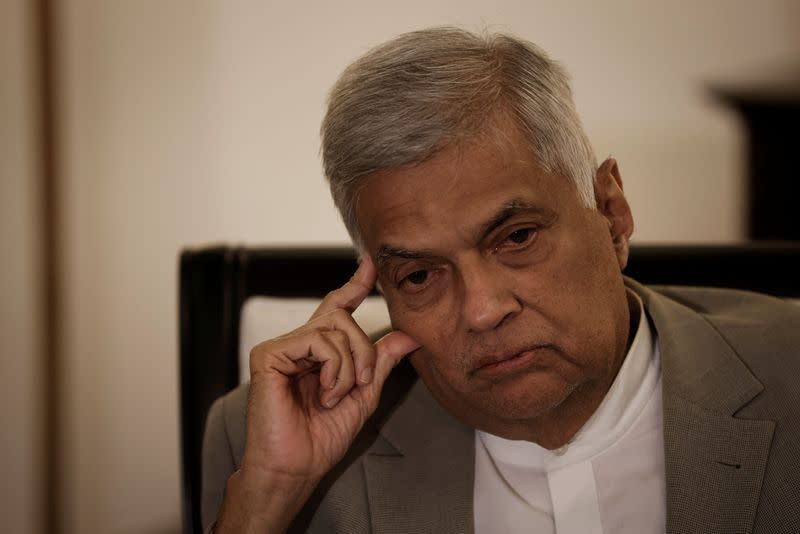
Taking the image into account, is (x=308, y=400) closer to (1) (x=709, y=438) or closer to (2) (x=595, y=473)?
(2) (x=595, y=473)

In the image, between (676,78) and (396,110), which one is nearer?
(396,110)

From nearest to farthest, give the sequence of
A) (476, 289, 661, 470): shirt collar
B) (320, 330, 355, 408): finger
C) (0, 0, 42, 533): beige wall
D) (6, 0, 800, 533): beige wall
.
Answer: (320, 330, 355, 408): finger, (476, 289, 661, 470): shirt collar, (6, 0, 800, 533): beige wall, (0, 0, 42, 533): beige wall

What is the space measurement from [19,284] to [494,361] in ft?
4.34

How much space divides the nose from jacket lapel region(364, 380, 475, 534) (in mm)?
277

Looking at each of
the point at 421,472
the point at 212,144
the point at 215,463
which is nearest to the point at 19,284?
the point at 212,144

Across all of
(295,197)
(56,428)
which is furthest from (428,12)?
(56,428)

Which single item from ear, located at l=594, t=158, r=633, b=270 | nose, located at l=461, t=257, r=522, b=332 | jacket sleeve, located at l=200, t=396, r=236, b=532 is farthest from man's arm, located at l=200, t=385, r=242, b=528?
ear, located at l=594, t=158, r=633, b=270

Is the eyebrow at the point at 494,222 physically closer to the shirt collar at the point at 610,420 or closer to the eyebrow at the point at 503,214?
Result: the eyebrow at the point at 503,214

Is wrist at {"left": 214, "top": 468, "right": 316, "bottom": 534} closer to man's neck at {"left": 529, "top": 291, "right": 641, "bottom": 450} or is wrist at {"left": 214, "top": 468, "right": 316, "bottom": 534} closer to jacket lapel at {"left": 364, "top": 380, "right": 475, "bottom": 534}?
jacket lapel at {"left": 364, "top": 380, "right": 475, "bottom": 534}

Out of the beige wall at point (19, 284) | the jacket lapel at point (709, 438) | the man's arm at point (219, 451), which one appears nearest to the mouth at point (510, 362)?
the jacket lapel at point (709, 438)

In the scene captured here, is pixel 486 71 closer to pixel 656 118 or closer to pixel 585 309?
pixel 585 309

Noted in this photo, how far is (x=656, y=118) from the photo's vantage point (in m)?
1.66

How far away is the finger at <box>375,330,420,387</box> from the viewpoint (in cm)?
120

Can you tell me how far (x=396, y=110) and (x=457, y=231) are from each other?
18 centimetres
